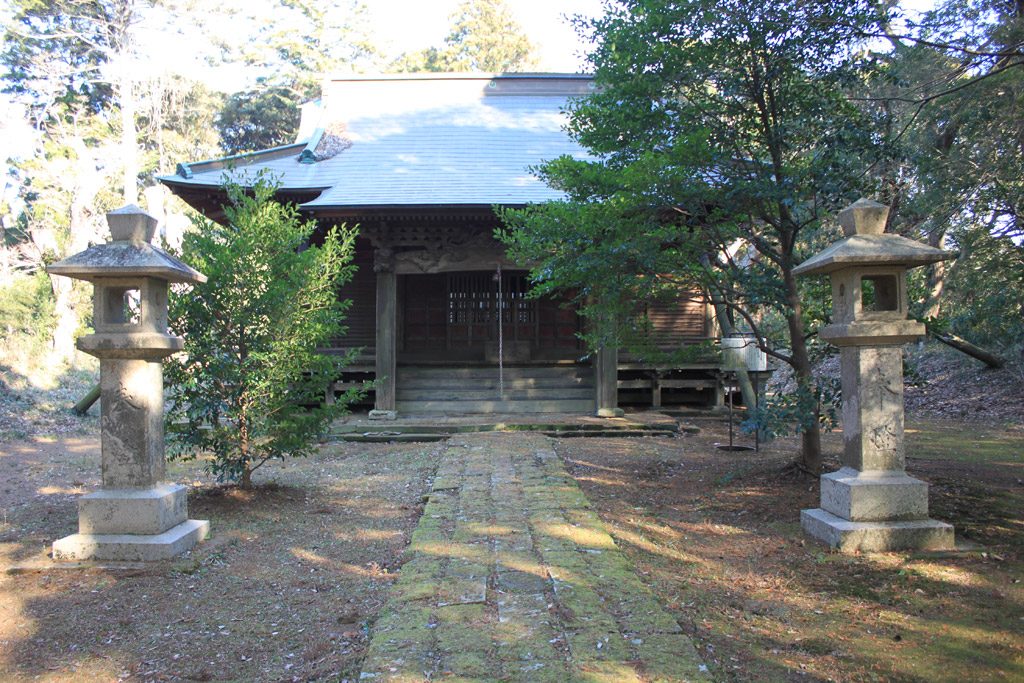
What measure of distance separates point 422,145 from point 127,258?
10659mm

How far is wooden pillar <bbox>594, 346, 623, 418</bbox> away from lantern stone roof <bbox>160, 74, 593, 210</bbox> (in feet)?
9.33

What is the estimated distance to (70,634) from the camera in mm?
3600

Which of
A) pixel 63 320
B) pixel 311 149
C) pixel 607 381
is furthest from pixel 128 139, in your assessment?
pixel 607 381

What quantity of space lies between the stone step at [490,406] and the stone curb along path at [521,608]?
6101 millimetres

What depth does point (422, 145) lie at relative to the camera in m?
14.8

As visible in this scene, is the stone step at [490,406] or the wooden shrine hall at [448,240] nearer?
the wooden shrine hall at [448,240]

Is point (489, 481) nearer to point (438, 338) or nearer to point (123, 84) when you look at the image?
point (438, 338)

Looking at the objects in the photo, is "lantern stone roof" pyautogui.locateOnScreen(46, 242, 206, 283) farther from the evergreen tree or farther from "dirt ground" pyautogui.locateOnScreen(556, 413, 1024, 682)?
the evergreen tree

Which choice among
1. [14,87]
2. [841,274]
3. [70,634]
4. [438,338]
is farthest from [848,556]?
[14,87]

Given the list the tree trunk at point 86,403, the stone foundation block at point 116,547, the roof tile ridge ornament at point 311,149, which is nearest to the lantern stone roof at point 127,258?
the stone foundation block at point 116,547

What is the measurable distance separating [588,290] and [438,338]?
28.3 ft

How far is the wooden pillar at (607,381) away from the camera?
11.6 meters

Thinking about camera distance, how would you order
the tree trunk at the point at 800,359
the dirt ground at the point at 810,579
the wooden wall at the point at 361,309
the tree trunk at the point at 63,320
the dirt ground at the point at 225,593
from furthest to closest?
the tree trunk at the point at 63,320 → the wooden wall at the point at 361,309 → the tree trunk at the point at 800,359 → the dirt ground at the point at 225,593 → the dirt ground at the point at 810,579

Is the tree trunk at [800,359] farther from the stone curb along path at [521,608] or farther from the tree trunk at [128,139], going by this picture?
the tree trunk at [128,139]
